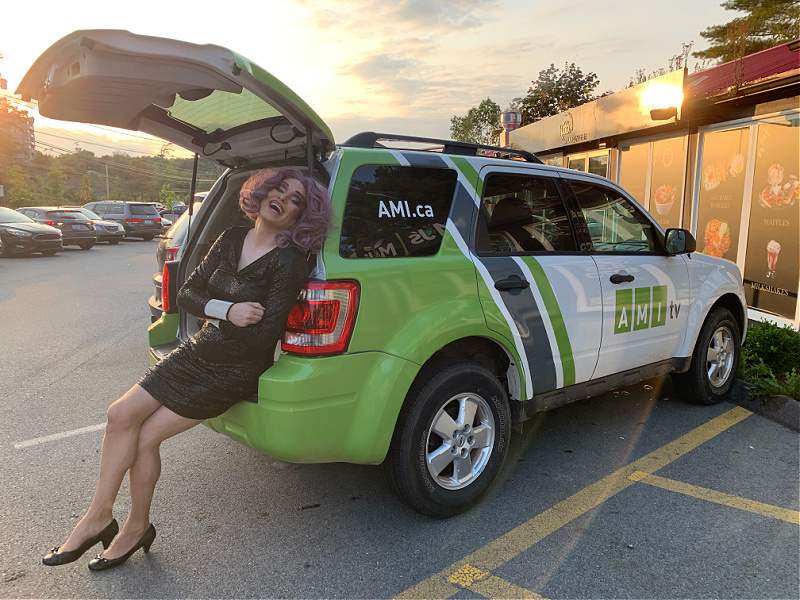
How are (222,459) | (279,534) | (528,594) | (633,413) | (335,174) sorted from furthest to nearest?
(633,413), (222,459), (279,534), (335,174), (528,594)

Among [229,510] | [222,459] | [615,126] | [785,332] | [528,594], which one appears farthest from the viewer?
[615,126]

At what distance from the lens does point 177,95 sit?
2680 millimetres

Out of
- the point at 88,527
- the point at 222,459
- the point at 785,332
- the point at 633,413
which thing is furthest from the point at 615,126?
the point at 88,527

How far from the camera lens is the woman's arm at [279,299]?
2473 millimetres

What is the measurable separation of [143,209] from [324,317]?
26551 mm

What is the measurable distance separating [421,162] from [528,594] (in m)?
2.03

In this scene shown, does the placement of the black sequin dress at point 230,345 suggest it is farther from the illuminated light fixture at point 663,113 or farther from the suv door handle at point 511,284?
the illuminated light fixture at point 663,113

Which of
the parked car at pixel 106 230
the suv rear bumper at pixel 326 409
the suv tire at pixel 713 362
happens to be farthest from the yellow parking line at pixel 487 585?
the parked car at pixel 106 230

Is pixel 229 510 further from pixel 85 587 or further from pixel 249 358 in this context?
pixel 249 358

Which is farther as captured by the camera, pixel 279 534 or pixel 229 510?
pixel 229 510

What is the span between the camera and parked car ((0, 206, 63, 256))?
53.4 feet

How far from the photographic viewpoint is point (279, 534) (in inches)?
112

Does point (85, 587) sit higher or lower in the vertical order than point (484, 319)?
lower

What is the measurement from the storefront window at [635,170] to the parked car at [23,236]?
15543mm
